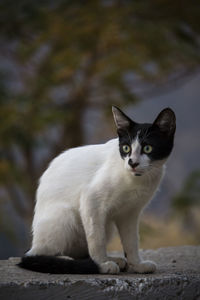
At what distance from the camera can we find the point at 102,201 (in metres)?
3.28

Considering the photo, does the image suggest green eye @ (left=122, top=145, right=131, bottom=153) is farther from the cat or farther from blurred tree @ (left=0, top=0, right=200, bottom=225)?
blurred tree @ (left=0, top=0, right=200, bottom=225)

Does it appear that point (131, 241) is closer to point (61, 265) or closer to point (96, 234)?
point (96, 234)

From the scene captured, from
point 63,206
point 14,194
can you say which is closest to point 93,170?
point 63,206

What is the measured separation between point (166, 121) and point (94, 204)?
0.76 metres

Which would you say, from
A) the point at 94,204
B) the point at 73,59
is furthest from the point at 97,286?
the point at 73,59

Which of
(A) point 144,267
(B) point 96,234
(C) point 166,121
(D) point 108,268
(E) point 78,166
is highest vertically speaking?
(C) point 166,121

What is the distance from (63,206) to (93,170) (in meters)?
0.35

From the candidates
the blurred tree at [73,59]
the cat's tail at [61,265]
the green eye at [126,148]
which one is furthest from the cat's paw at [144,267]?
the blurred tree at [73,59]

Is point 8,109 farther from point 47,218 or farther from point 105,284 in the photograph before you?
point 105,284

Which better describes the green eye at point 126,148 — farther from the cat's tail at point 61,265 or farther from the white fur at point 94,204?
the cat's tail at point 61,265

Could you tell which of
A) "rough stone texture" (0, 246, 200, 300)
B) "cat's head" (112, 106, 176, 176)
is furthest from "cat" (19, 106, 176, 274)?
"rough stone texture" (0, 246, 200, 300)

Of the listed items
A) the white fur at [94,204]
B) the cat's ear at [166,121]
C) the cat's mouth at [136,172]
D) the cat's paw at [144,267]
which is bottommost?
the cat's paw at [144,267]

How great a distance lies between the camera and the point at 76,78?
405 inches

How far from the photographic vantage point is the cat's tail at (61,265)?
320 cm
